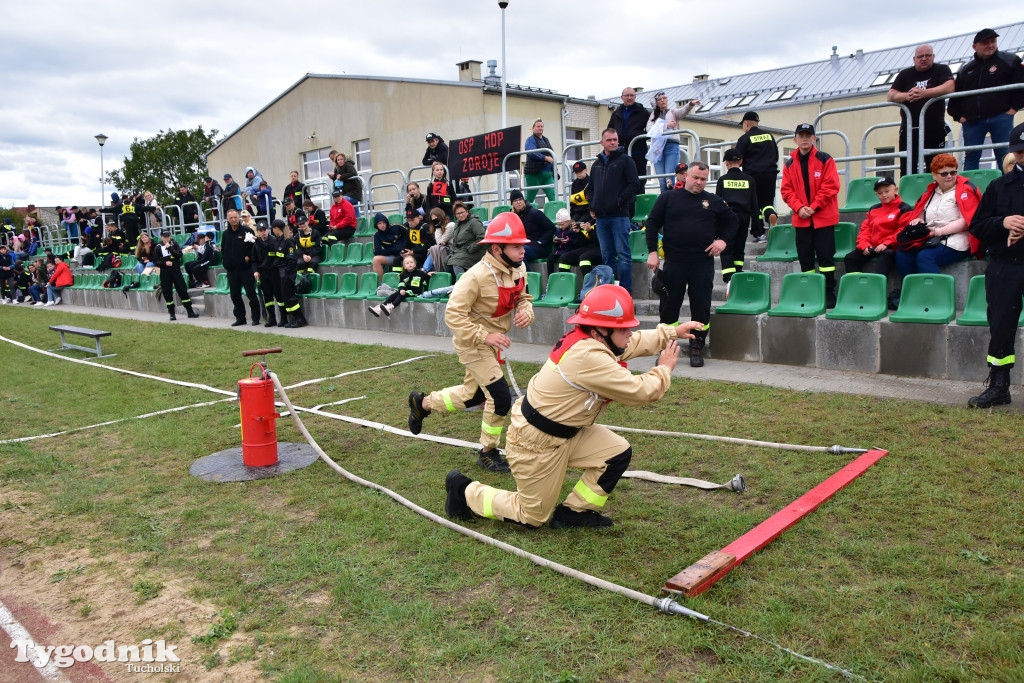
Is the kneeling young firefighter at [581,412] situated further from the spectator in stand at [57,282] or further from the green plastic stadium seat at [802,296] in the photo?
the spectator in stand at [57,282]

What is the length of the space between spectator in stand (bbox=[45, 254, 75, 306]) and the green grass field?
23.5 metres

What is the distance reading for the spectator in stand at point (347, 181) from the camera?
1881 cm

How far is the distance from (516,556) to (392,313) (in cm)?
1063

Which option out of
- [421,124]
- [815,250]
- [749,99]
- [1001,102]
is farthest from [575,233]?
[749,99]

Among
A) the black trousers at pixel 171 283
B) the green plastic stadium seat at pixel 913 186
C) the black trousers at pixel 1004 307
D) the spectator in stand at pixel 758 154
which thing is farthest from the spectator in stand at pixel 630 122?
the black trousers at pixel 171 283

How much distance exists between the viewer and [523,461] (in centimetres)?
484

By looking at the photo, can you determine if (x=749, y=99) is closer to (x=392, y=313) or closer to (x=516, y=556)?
(x=392, y=313)

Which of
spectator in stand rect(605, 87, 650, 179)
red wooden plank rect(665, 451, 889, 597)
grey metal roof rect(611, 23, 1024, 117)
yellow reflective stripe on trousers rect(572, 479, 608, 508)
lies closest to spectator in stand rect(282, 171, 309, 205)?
spectator in stand rect(605, 87, 650, 179)

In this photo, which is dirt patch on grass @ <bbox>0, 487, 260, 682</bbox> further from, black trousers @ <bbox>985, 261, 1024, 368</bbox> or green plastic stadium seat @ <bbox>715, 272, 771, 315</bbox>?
green plastic stadium seat @ <bbox>715, 272, 771, 315</bbox>

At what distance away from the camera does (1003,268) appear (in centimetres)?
687

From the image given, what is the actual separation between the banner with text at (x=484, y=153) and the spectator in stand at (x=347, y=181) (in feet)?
13.1

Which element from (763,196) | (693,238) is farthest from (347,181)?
(693,238)

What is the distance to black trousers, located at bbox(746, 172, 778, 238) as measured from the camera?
36.9 feet

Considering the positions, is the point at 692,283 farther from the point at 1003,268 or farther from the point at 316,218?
the point at 316,218
